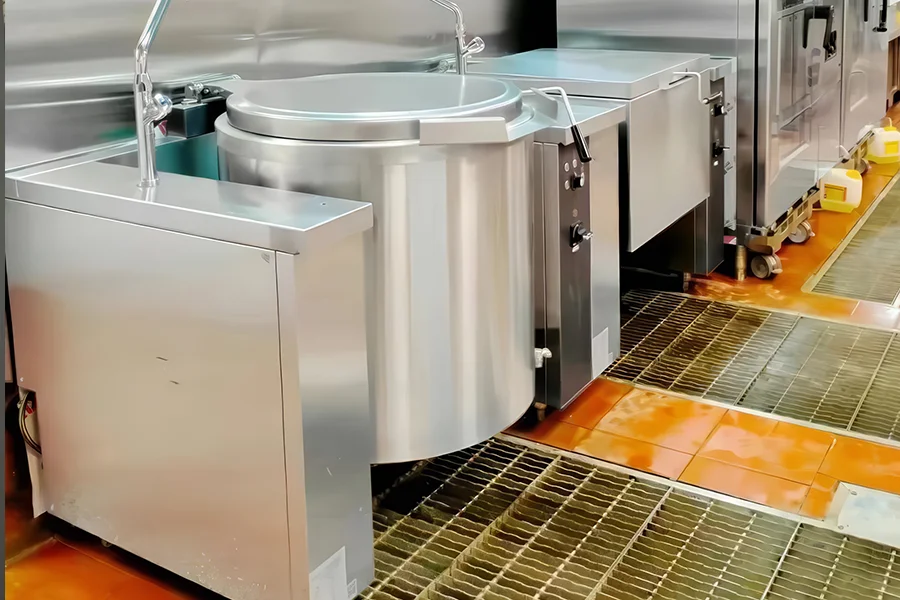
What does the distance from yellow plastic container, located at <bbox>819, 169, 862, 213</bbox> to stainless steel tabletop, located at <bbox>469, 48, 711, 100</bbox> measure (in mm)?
1340

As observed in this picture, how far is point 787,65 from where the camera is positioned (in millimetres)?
2998

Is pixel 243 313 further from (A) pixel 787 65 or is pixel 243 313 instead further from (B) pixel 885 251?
(B) pixel 885 251

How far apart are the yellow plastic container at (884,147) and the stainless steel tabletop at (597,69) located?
2.17 m

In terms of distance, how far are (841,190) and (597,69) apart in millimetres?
1725

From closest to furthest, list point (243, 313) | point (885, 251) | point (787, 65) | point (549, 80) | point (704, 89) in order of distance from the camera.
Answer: point (243, 313) < point (549, 80) < point (704, 89) < point (787, 65) < point (885, 251)

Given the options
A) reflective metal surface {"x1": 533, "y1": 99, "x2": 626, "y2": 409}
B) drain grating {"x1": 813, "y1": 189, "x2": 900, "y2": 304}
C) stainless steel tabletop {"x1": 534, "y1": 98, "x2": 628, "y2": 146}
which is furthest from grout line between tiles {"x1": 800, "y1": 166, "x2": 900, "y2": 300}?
stainless steel tabletop {"x1": 534, "y1": 98, "x2": 628, "y2": 146}

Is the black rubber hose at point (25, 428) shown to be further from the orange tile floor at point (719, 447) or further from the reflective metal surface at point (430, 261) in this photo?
the orange tile floor at point (719, 447)

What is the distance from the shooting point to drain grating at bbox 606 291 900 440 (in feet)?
7.66

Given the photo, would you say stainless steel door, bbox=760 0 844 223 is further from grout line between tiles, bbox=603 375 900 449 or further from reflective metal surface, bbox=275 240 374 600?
reflective metal surface, bbox=275 240 374 600

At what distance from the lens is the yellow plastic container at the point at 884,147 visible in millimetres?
4516

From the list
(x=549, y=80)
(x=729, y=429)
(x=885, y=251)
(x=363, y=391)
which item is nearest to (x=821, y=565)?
(x=729, y=429)

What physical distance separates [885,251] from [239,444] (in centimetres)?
274

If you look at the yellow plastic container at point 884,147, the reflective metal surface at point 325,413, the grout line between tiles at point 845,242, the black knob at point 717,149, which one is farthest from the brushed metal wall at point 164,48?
the yellow plastic container at point 884,147

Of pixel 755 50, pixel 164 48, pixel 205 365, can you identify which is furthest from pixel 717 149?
pixel 205 365
